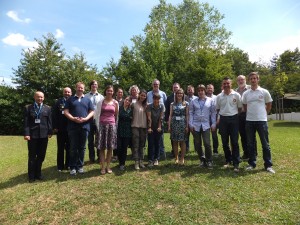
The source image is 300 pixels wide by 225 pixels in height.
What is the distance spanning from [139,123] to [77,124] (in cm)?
151

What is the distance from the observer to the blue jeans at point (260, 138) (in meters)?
6.48

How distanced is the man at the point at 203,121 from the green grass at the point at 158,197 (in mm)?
421

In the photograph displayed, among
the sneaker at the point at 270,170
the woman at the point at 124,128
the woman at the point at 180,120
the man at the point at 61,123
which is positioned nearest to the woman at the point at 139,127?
the woman at the point at 124,128

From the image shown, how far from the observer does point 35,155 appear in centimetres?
645

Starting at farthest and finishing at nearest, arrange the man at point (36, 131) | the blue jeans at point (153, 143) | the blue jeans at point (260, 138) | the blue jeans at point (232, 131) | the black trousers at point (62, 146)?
the blue jeans at point (153, 143) < the black trousers at point (62, 146) < the blue jeans at point (232, 131) < the blue jeans at point (260, 138) < the man at point (36, 131)

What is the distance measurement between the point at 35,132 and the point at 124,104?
219 cm

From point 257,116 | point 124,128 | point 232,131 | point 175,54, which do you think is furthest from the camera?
point 175,54

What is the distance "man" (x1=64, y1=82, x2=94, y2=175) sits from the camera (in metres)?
6.50

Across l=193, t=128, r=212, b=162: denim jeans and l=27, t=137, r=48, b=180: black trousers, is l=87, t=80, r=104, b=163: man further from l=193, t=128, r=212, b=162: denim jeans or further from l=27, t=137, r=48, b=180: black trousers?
l=193, t=128, r=212, b=162: denim jeans

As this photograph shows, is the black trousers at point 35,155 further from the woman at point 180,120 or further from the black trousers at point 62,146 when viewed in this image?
the woman at point 180,120

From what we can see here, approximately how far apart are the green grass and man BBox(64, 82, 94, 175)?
445mm

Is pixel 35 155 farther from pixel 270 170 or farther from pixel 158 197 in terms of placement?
pixel 270 170

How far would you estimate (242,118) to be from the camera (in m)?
7.24

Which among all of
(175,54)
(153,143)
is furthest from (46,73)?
(153,143)
